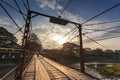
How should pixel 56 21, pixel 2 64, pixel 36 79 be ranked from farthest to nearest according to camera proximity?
pixel 2 64 → pixel 56 21 → pixel 36 79

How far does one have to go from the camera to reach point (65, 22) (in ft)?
44.0

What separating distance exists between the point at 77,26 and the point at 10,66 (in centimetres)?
4102

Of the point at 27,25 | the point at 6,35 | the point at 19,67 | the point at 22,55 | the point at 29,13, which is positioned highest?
the point at 6,35

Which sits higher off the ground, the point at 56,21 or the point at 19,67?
the point at 56,21

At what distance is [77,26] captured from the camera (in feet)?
44.8

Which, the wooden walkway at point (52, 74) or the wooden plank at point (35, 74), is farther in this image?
the wooden walkway at point (52, 74)

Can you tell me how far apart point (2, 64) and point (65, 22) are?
39716 millimetres

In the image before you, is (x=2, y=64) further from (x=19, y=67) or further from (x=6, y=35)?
(x=19, y=67)

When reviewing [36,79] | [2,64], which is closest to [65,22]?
[36,79]

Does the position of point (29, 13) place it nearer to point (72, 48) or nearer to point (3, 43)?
point (3, 43)

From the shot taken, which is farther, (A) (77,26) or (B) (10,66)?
(B) (10,66)

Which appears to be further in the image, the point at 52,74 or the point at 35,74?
the point at 52,74

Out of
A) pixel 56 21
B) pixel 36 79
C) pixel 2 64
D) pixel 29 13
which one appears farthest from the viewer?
pixel 2 64

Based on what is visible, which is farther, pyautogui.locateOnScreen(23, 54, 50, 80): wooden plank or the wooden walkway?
the wooden walkway
